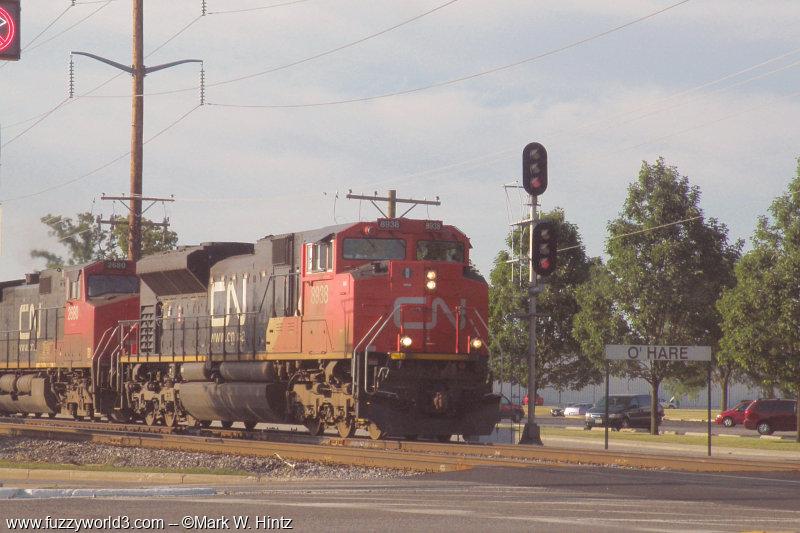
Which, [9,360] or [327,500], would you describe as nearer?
[327,500]

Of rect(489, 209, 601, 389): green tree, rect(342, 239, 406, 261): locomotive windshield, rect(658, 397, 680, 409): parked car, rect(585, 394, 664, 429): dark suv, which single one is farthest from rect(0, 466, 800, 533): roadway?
rect(658, 397, 680, 409): parked car

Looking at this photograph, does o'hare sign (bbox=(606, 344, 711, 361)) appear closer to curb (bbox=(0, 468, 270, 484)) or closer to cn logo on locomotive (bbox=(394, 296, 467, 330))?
cn logo on locomotive (bbox=(394, 296, 467, 330))

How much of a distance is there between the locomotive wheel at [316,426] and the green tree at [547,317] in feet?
84.0

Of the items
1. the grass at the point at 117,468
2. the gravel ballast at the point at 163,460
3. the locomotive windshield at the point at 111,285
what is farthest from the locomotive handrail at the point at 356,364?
the locomotive windshield at the point at 111,285

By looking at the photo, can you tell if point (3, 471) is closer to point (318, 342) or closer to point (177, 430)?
point (318, 342)

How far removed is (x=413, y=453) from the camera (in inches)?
837

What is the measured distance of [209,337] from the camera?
3016cm

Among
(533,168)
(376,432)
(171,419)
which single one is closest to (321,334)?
(376,432)

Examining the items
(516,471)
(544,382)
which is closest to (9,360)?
(544,382)

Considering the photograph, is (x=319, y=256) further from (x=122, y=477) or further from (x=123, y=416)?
(x=123, y=416)

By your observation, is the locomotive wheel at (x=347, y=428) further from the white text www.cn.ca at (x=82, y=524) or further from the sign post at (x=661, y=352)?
the white text www.cn.ca at (x=82, y=524)

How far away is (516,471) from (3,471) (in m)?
7.67

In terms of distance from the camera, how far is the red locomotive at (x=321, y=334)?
2498 centimetres

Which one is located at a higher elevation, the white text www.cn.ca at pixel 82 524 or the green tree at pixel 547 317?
the green tree at pixel 547 317
